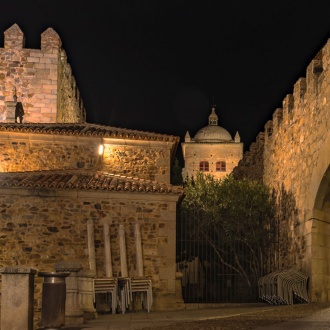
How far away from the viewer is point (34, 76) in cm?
2478

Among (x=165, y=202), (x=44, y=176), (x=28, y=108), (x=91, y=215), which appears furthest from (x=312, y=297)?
(x=28, y=108)

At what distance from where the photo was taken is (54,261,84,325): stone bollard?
9.88m

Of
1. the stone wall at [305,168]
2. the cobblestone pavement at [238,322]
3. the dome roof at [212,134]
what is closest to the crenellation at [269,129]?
the stone wall at [305,168]

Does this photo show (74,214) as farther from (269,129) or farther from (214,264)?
(269,129)

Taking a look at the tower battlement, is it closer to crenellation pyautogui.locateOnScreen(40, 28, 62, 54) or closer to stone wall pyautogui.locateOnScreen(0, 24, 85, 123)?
stone wall pyautogui.locateOnScreen(0, 24, 85, 123)

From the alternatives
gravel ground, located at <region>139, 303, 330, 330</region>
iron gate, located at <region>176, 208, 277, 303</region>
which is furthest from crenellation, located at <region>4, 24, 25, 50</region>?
gravel ground, located at <region>139, 303, 330, 330</region>

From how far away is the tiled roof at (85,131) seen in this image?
17.2 meters

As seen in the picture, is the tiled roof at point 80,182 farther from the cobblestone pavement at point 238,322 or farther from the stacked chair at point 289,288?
the cobblestone pavement at point 238,322

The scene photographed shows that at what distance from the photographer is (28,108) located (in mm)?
24375

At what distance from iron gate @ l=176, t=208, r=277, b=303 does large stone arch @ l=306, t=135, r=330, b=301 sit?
2772mm

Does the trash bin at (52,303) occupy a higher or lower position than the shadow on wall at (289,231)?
Result: lower

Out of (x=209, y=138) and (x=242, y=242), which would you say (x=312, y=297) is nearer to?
(x=242, y=242)

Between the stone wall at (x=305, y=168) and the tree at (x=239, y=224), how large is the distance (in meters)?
0.73

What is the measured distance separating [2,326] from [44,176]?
7.27 metres
